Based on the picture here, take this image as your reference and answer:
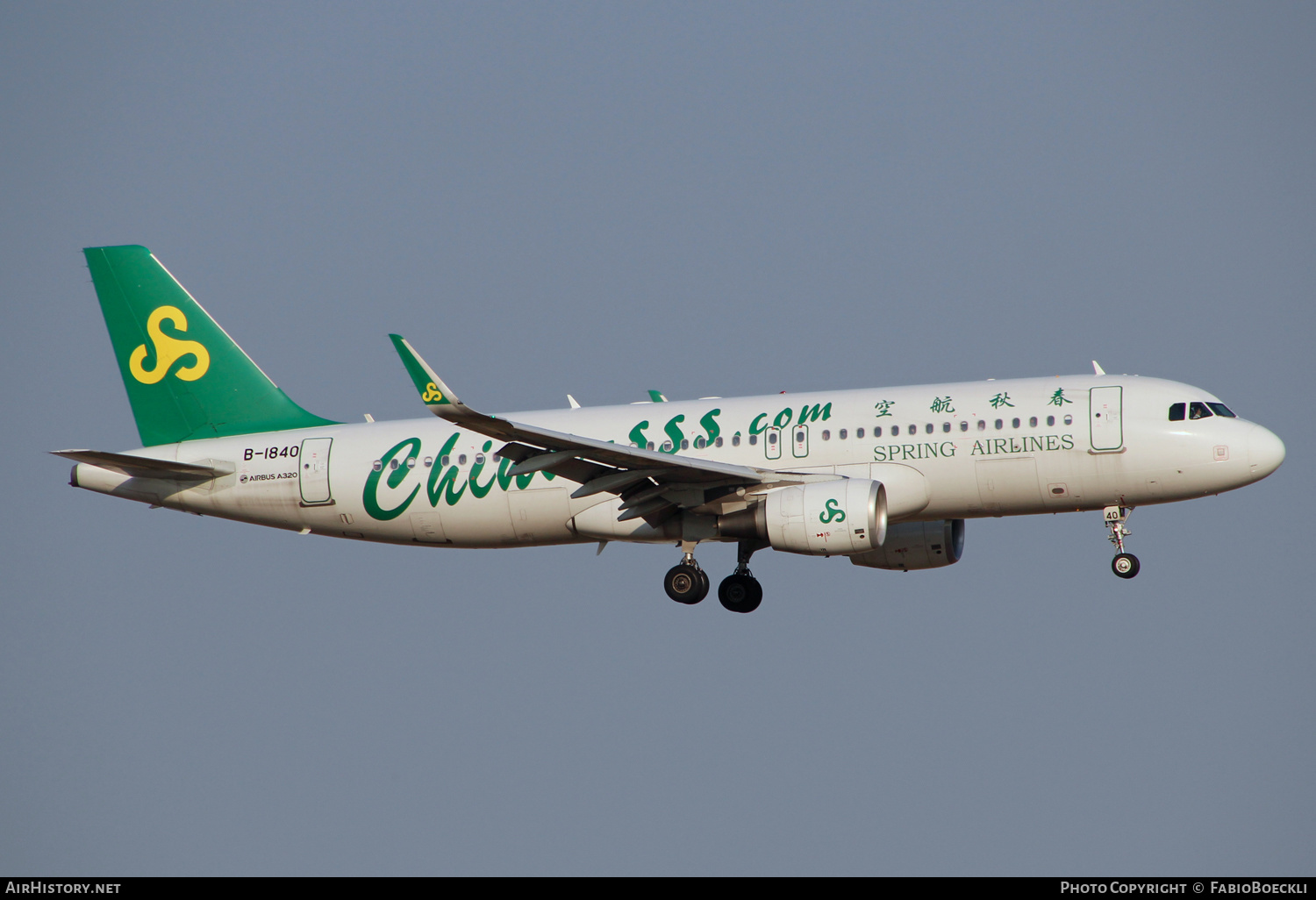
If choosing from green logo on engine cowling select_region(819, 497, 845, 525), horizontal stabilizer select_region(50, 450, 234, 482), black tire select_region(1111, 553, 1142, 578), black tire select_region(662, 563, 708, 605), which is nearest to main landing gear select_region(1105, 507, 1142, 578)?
black tire select_region(1111, 553, 1142, 578)

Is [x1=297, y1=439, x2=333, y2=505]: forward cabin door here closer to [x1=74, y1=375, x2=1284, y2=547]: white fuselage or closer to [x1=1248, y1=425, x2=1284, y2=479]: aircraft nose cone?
[x1=74, y1=375, x2=1284, y2=547]: white fuselage

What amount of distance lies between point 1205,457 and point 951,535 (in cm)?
691

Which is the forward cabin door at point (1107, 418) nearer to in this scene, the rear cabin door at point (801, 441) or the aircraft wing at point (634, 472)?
the aircraft wing at point (634, 472)

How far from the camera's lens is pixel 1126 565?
34.9 metres

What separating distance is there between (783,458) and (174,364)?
16905 millimetres

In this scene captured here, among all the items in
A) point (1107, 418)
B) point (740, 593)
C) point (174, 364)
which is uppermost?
point (174, 364)

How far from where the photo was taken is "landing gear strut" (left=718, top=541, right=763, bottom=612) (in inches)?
1471

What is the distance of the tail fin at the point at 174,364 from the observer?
40.2 meters

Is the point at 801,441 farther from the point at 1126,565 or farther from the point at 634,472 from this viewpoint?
the point at 1126,565

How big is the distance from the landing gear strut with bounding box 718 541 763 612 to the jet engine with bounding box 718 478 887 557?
3120mm

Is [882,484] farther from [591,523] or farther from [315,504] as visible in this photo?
[315,504]

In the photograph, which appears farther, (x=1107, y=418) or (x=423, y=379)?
(x=1107, y=418)

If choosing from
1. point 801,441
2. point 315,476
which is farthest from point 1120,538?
point 315,476

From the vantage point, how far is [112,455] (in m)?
37.0
